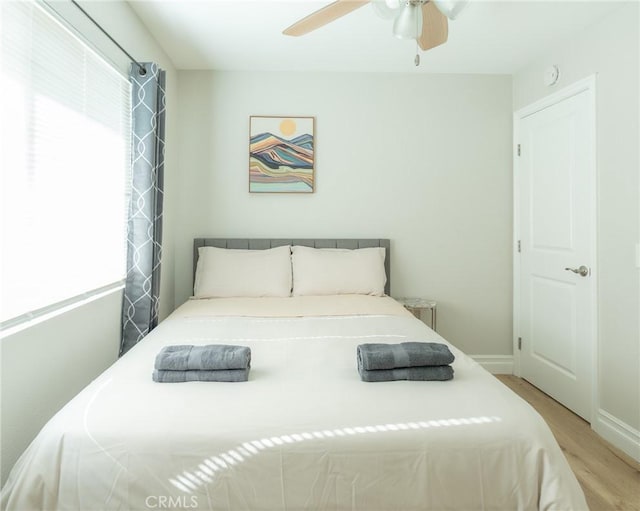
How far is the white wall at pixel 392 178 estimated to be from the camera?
346 cm

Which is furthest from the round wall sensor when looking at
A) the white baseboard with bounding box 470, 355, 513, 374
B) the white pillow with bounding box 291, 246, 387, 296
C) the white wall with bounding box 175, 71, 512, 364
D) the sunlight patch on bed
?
the sunlight patch on bed

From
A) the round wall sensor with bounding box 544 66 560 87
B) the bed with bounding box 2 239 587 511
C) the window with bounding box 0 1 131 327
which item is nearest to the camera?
the bed with bounding box 2 239 587 511

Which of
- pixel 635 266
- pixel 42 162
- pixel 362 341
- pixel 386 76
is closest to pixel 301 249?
pixel 362 341

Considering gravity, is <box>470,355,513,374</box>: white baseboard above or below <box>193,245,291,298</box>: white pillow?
below

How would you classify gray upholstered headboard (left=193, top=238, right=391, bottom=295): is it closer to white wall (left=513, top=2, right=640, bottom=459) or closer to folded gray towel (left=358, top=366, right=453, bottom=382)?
white wall (left=513, top=2, right=640, bottom=459)

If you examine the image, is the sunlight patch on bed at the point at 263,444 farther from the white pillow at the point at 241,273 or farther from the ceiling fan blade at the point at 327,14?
the white pillow at the point at 241,273

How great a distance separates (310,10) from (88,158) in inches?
58.2

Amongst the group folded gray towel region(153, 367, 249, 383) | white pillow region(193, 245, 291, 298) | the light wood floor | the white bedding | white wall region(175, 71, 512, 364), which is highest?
white wall region(175, 71, 512, 364)

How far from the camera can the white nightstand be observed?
3.25 metres

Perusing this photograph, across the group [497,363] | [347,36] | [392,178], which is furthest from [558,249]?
[347,36]

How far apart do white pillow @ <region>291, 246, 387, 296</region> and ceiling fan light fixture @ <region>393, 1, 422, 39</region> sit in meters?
1.58

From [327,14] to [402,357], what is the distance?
154 cm

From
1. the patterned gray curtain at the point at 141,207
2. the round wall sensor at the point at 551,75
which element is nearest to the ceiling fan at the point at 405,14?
the patterned gray curtain at the point at 141,207

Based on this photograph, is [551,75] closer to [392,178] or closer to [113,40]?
[392,178]
